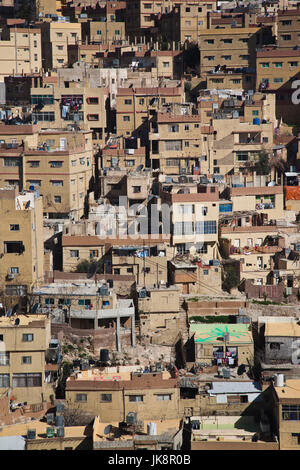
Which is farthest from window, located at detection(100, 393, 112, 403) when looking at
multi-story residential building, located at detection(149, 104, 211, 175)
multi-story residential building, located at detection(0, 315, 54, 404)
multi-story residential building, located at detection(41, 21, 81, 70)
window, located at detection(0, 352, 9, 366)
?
multi-story residential building, located at detection(41, 21, 81, 70)

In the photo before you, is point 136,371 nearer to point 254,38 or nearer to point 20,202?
point 20,202

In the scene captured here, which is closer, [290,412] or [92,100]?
[290,412]

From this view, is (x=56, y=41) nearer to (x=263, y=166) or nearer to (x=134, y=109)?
(x=134, y=109)

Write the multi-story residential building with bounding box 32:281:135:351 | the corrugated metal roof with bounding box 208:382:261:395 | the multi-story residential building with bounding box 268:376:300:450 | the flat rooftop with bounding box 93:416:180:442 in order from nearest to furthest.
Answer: the flat rooftop with bounding box 93:416:180:442 → the multi-story residential building with bounding box 268:376:300:450 → the corrugated metal roof with bounding box 208:382:261:395 → the multi-story residential building with bounding box 32:281:135:351

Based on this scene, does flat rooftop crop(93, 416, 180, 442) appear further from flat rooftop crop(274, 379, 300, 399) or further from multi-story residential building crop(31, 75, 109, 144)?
multi-story residential building crop(31, 75, 109, 144)

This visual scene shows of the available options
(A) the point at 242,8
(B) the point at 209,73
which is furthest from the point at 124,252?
(A) the point at 242,8

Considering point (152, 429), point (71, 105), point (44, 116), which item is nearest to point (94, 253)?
point (152, 429)

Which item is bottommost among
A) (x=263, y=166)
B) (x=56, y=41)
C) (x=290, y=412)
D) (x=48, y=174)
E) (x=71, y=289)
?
(x=290, y=412)
